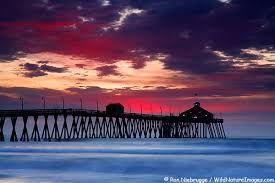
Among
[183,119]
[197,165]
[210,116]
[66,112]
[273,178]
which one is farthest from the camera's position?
[210,116]

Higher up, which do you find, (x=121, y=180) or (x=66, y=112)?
(x=66, y=112)

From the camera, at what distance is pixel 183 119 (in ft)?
350

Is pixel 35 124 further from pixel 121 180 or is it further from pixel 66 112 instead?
pixel 121 180

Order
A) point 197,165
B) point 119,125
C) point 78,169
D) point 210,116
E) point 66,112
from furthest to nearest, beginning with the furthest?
point 210,116, point 119,125, point 66,112, point 197,165, point 78,169

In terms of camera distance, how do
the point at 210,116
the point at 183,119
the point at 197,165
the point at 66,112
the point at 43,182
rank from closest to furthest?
the point at 43,182 → the point at 197,165 → the point at 66,112 → the point at 183,119 → the point at 210,116

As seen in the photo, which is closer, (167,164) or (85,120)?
(167,164)

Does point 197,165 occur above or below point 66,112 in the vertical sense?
below

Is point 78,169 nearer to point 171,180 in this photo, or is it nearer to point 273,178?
point 171,180

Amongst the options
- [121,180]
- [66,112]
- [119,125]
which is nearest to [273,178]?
[121,180]

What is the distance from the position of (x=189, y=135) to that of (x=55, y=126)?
50446mm

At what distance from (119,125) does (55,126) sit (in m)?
15.8

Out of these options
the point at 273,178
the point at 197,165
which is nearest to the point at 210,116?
the point at 197,165

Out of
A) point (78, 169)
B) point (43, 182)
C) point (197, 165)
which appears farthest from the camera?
point (197, 165)

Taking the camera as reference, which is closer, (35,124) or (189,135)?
(35,124)
